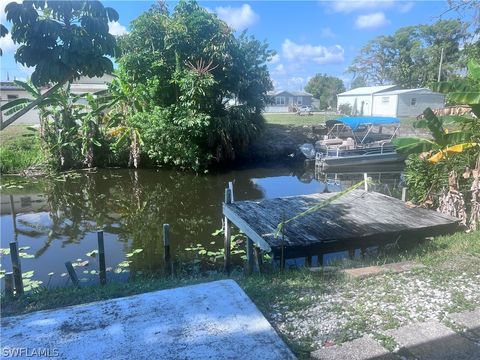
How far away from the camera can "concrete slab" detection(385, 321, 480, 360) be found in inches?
125

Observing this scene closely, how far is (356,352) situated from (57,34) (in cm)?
371

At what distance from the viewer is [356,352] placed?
3225mm

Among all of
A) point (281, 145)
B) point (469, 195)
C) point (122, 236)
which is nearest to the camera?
point (469, 195)

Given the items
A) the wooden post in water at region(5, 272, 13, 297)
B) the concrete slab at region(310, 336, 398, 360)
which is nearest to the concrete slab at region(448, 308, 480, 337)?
the concrete slab at region(310, 336, 398, 360)

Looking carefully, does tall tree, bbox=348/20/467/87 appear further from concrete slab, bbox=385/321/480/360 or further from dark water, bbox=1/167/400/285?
concrete slab, bbox=385/321/480/360

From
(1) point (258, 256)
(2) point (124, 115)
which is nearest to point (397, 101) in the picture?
(2) point (124, 115)

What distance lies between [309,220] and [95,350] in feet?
18.3

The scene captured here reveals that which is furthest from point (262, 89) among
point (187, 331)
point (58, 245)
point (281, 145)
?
point (187, 331)

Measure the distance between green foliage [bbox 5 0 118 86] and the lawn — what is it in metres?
2.79

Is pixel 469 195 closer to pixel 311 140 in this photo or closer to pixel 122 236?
pixel 122 236

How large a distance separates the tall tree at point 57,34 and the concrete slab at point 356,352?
3.27 metres

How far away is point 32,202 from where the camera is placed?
15352 millimetres

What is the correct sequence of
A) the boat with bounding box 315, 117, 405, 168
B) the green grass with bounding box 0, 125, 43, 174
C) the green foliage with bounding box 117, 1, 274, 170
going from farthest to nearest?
the boat with bounding box 315, 117, 405, 168, the green grass with bounding box 0, 125, 43, 174, the green foliage with bounding box 117, 1, 274, 170

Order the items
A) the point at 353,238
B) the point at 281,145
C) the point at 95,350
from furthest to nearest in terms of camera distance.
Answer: the point at 281,145
the point at 353,238
the point at 95,350
